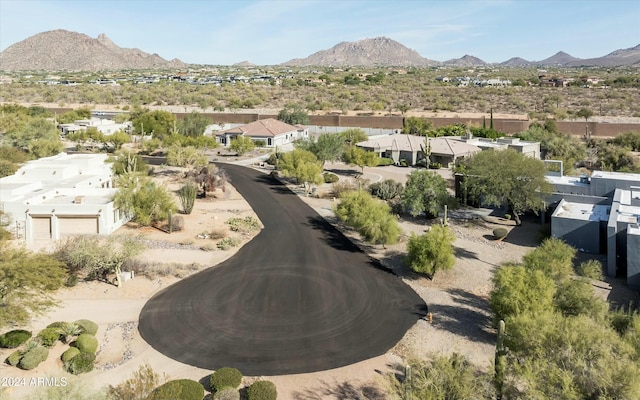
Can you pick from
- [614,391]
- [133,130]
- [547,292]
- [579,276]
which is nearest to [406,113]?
[133,130]

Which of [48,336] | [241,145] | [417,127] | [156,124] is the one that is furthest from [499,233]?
[156,124]

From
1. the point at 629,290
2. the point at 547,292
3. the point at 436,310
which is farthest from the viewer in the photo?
the point at 629,290

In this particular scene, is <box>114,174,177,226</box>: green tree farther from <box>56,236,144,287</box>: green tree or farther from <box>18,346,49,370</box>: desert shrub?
<box>18,346,49,370</box>: desert shrub

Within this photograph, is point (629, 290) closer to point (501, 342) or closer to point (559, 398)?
point (501, 342)

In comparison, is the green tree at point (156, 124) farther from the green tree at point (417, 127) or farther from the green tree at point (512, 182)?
the green tree at point (512, 182)

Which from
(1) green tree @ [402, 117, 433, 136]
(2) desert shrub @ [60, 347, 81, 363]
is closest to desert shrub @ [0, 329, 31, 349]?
(2) desert shrub @ [60, 347, 81, 363]

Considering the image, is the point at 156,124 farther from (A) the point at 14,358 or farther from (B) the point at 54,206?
(A) the point at 14,358
